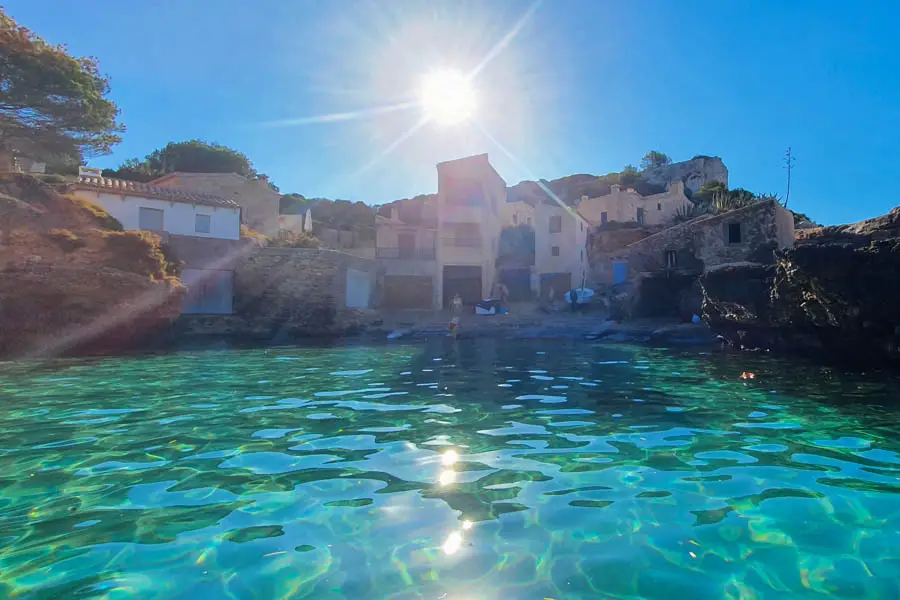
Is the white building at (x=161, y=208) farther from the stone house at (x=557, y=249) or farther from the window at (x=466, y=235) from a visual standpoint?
the stone house at (x=557, y=249)

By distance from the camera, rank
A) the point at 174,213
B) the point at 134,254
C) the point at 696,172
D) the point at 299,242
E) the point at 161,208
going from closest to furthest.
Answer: the point at 134,254
the point at 161,208
the point at 174,213
the point at 299,242
the point at 696,172

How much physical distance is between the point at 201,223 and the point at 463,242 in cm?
1775

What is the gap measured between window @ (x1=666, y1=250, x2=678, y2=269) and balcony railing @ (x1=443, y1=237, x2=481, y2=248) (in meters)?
13.0

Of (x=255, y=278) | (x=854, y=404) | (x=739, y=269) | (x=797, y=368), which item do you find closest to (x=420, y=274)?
(x=255, y=278)

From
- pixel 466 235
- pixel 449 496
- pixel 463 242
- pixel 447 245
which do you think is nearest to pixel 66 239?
pixel 449 496

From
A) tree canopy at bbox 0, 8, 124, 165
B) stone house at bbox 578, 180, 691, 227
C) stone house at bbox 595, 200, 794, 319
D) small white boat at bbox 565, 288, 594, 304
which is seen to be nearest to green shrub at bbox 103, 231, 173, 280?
tree canopy at bbox 0, 8, 124, 165

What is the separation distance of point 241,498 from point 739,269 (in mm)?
17438

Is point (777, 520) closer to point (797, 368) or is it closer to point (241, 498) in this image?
point (241, 498)

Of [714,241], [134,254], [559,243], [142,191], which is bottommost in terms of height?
[134,254]

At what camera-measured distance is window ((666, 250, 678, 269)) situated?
31.4 metres

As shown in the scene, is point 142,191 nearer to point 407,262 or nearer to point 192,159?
point 407,262

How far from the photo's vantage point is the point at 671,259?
104ft

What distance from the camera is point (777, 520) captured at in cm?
348

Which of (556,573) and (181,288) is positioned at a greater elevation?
(181,288)
